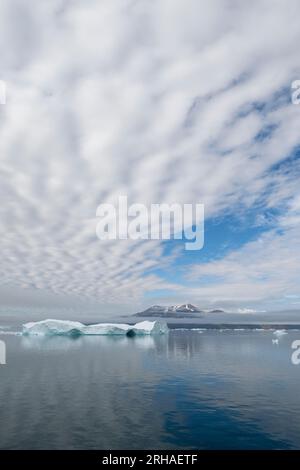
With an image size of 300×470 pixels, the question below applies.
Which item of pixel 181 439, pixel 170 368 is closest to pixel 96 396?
pixel 181 439

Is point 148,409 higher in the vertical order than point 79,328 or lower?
higher

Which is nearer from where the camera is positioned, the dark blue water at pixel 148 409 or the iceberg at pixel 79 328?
the dark blue water at pixel 148 409

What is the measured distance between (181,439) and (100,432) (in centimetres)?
428

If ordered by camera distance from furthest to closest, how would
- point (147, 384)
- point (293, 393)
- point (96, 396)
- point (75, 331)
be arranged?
point (75, 331) → point (147, 384) → point (293, 393) → point (96, 396)

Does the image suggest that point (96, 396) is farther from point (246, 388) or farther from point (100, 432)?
point (246, 388)

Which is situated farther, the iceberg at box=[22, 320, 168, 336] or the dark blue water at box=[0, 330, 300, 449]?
the iceberg at box=[22, 320, 168, 336]

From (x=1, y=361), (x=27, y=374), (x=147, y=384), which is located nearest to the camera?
(x=147, y=384)

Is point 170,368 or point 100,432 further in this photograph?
point 170,368

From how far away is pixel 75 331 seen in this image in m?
122

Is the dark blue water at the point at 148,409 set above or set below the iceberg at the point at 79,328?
above

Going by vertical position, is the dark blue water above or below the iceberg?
above

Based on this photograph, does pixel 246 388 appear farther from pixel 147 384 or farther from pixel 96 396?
pixel 96 396

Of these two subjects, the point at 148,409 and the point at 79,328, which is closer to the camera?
the point at 148,409

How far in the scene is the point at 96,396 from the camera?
2788 centimetres
